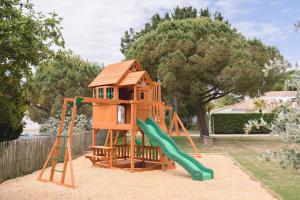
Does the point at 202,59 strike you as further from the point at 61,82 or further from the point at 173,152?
the point at 61,82

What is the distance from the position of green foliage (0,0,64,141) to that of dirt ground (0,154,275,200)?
247 cm

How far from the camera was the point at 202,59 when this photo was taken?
23.8m

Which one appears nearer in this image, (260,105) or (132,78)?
(260,105)

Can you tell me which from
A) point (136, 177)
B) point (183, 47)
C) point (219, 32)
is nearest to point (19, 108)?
point (136, 177)

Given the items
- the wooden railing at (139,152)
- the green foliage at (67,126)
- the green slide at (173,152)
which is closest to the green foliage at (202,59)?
the green foliage at (67,126)

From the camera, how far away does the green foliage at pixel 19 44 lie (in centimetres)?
753

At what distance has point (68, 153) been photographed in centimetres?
1106

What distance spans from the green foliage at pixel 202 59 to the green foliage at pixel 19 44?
1501 cm

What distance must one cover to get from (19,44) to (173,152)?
7.43 metres

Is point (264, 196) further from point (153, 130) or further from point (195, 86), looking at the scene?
point (195, 86)

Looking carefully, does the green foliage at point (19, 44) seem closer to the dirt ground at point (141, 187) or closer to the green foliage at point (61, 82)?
the dirt ground at point (141, 187)

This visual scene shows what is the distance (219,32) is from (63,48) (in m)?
19.3

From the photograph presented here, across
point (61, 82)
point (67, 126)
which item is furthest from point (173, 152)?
point (61, 82)

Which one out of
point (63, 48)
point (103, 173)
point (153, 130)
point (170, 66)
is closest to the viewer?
point (63, 48)
